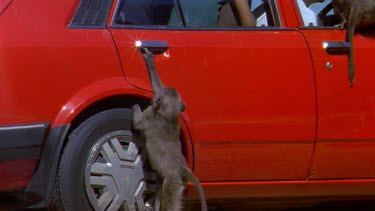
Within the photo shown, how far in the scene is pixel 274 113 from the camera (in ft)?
17.0

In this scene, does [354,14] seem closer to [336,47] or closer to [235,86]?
[336,47]

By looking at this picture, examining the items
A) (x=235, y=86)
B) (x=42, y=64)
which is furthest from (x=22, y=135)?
(x=235, y=86)

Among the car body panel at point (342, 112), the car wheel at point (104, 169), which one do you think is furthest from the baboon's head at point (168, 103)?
the car body panel at point (342, 112)

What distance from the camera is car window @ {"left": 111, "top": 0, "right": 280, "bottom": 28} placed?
502cm

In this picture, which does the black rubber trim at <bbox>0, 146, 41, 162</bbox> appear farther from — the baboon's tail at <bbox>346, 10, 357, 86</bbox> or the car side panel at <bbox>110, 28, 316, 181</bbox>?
the baboon's tail at <bbox>346, 10, 357, 86</bbox>

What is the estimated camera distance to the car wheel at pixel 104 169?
15.2 ft

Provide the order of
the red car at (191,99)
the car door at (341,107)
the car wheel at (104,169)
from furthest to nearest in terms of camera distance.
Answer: the car door at (341,107), the car wheel at (104,169), the red car at (191,99)

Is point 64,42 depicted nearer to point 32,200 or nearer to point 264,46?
point 32,200

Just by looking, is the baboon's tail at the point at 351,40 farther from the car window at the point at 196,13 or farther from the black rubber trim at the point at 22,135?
the black rubber trim at the point at 22,135

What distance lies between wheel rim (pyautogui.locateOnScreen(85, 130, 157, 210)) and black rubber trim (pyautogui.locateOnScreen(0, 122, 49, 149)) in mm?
349

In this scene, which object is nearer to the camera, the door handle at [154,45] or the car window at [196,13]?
the door handle at [154,45]

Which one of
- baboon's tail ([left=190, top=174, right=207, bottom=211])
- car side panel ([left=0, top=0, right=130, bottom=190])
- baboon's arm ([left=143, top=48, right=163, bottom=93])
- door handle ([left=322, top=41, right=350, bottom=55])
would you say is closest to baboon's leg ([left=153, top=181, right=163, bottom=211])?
baboon's tail ([left=190, top=174, right=207, bottom=211])

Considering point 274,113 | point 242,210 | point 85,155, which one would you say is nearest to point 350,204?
→ point 242,210

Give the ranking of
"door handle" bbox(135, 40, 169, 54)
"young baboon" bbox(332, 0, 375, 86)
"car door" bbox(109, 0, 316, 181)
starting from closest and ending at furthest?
"door handle" bbox(135, 40, 169, 54), "car door" bbox(109, 0, 316, 181), "young baboon" bbox(332, 0, 375, 86)
